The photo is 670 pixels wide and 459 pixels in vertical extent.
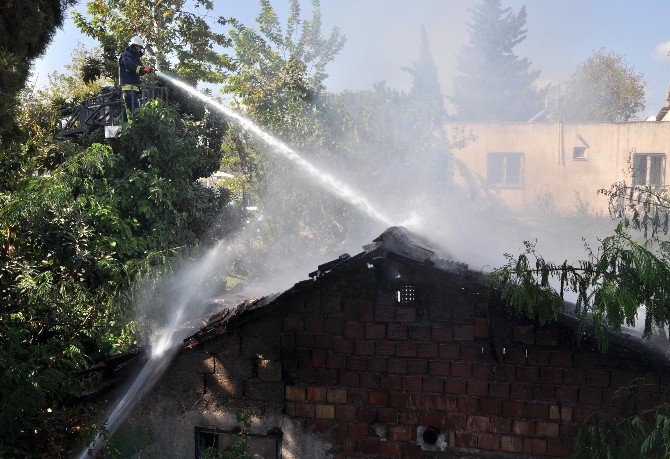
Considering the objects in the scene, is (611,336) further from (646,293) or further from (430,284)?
(430,284)

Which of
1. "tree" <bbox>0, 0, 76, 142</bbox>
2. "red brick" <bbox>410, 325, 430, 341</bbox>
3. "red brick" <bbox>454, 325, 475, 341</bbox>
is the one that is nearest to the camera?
"red brick" <bbox>454, 325, 475, 341</bbox>

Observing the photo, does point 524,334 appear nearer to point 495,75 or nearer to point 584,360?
point 584,360

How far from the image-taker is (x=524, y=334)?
14.7ft

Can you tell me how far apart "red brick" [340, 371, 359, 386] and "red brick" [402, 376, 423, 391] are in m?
0.39

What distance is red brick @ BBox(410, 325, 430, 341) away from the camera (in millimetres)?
4691

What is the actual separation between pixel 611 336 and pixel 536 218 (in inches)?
866

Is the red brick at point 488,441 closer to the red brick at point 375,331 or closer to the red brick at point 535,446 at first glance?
the red brick at point 535,446

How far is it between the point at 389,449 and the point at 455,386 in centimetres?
76

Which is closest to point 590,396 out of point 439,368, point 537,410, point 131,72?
point 537,410

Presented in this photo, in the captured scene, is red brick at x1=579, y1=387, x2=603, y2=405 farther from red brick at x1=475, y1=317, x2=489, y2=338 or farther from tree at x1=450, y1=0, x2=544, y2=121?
tree at x1=450, y1=0, x2=544, y2=121

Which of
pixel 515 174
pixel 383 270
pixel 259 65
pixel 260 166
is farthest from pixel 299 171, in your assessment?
pixel 383 270

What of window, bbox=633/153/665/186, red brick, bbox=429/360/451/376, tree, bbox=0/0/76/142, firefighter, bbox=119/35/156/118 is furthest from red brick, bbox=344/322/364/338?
window, bbox=633/153/665/186

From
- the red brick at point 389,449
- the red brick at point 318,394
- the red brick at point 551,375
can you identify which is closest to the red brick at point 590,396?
the red brick at point 551,375

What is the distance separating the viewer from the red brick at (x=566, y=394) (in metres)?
4.45
